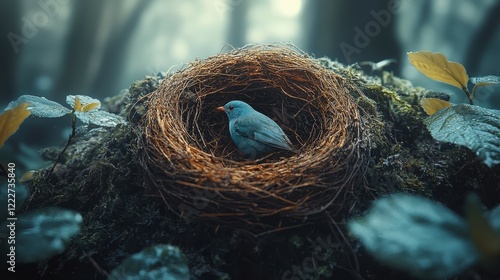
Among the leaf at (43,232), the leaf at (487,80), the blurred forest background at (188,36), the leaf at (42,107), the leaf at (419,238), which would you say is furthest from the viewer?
the blurred forest background at (188,36)

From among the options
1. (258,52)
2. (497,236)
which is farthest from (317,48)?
(497,236)

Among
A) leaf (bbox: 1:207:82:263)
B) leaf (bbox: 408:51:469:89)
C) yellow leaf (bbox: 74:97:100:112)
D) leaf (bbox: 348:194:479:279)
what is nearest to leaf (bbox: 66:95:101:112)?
yellow leaf (bbox: 74:97:100:112)

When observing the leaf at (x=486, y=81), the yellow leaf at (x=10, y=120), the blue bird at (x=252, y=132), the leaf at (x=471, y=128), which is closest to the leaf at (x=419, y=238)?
the leaf at (x=471, y=128)

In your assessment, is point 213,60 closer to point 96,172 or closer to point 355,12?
point 96,172

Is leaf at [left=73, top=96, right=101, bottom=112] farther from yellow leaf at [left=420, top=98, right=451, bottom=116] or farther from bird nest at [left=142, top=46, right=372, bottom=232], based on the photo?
yellow leaf at [left=420, top=98, right=451, bottom=116]

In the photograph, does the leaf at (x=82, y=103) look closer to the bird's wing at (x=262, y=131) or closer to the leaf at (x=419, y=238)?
the bird's wing at (x=262, y=131)

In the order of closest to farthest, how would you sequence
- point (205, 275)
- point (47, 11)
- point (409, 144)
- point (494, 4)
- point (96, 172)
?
point (205, 275) < point (96, 172) < point (409, 144) < point (47, 11) < point (494, 4)
